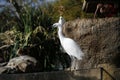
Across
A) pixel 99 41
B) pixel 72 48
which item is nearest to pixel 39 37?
pixel 99 41

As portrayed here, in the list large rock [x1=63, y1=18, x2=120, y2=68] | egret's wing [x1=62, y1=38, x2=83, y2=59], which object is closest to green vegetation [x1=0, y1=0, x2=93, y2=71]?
large rock [x1=63, y1=18, x2=120, y2=68]

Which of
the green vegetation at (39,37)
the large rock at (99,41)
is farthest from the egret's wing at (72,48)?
the green vegetation at (39,37)

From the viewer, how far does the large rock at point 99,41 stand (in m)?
8.80

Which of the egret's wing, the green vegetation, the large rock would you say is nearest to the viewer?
the egret's wing

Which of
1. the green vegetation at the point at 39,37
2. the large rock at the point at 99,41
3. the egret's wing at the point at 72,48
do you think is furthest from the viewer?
the green vegetation at the point at 39,37

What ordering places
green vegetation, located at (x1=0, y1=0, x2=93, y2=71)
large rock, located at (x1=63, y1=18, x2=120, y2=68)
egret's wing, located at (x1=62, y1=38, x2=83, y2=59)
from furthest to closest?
green vegetation, located at (x1=0, y1=0, x2=93, y2=71)
large rock, located at (x1=63, y1=18, x2=120, y2=68)
egret's wing, located at (x1=62, y1=38, x2=83, y2=59)

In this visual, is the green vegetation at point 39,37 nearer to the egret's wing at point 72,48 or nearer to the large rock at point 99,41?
the large rock at point 99,41

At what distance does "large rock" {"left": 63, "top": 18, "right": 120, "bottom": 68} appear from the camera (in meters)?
8.80

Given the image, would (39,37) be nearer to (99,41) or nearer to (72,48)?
(99,41)

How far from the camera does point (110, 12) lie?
1012 cm

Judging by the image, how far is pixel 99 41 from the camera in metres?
8.84

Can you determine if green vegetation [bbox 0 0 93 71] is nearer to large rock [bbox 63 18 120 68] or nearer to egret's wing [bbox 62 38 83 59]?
large rock [bbox 63 18 120 68]

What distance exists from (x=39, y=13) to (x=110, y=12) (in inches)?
115

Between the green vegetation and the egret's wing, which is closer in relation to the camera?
the egret's wing
